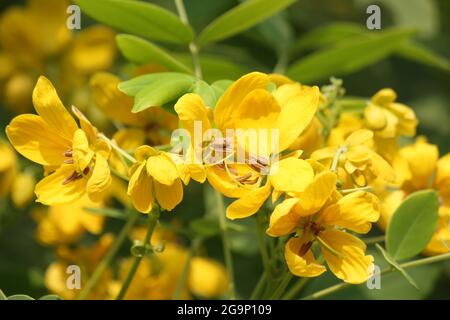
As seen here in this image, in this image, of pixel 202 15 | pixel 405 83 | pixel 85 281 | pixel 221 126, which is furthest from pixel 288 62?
pixel 221 126

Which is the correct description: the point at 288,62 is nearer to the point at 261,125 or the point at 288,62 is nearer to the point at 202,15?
the point at 202,15

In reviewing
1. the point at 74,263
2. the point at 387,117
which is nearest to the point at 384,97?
the point at 387,117

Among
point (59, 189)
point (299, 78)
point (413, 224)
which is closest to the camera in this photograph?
point (59, 189)

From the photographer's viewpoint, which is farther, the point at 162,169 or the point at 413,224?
the point at 413,224

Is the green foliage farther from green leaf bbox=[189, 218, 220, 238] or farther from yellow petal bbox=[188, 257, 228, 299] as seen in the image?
yellow petal bbox=[188, 257, 228, 299]

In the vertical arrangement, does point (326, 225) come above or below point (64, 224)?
below

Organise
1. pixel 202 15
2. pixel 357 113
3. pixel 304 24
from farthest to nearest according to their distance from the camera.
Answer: pixel 304 24
pixel 202 15
pixel 357 113

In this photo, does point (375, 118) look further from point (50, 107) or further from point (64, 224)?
point (64, 224)
